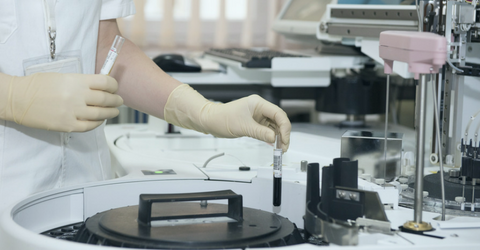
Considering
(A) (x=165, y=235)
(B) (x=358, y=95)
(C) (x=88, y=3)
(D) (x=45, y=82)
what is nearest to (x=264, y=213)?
(A) (x=165, y=235)

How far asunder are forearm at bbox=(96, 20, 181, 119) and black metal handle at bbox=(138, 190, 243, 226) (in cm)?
36

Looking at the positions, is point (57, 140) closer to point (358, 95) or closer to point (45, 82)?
point (45, 82)

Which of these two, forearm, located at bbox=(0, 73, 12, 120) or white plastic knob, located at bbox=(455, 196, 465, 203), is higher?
forearm, located at bbox=(0, 73, 12, 120)

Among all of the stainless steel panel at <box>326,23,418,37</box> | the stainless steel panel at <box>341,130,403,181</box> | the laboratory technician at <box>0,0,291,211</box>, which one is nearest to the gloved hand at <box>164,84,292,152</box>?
the laboratory technician at <box>0,0,291,211</box>

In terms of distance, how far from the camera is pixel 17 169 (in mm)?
820

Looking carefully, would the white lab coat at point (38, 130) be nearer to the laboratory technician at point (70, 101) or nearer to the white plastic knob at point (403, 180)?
the laboratory technician at point (70, 101)

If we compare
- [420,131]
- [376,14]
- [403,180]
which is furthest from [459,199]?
[376,14]

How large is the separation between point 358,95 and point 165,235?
1114mm

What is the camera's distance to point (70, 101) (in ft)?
2.47

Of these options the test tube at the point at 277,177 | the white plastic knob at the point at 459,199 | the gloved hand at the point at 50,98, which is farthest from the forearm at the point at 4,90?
the white plastic knob at the point at 459,199

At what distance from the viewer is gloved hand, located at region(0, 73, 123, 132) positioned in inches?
29.5

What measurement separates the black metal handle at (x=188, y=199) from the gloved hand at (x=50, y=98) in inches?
8.3

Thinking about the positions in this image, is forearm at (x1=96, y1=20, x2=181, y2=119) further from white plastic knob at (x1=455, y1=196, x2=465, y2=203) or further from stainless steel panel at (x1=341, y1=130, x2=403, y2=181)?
white plastic knob at (x1=455, y1=196, x2=465, y2=203)

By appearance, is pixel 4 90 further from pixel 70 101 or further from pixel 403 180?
pixel 403 180
